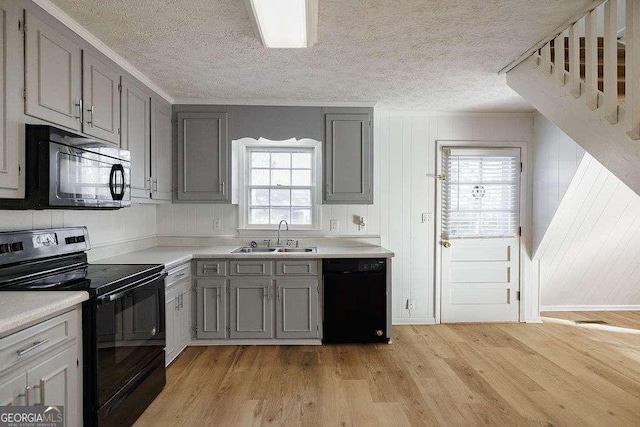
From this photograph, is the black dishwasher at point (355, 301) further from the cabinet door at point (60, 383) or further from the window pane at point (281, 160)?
the cabinet door at point (60, 383)

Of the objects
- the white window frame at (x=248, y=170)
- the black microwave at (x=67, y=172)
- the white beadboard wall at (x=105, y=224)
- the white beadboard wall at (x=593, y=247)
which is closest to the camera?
the black microwave at (x=67, y=172)

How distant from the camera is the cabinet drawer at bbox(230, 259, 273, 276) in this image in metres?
3.39

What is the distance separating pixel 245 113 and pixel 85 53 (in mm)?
1587

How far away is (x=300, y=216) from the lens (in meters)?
4.09

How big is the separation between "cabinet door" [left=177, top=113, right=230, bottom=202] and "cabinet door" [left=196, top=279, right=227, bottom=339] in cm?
89

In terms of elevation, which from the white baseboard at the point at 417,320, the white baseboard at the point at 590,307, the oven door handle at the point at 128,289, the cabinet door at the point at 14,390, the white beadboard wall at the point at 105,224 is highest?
the white beadboard wall at the point at 105,224

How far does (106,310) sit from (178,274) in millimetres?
1208

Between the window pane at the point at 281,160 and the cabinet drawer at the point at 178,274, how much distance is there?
1442 mm

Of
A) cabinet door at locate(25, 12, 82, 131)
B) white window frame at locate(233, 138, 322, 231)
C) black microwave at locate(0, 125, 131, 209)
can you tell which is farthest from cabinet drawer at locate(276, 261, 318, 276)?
cabinet door at locate(25, 12, 82, 131)

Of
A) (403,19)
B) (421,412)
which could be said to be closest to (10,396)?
(421,412)

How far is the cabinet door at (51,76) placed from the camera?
182 cm

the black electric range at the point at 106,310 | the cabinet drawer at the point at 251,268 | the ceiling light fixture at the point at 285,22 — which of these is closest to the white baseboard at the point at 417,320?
the cabinet drawer at the point at 251,268

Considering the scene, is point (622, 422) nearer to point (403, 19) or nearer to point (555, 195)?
point (555, 195)

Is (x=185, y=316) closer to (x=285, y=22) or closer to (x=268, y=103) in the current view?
(x=268, y=103)
